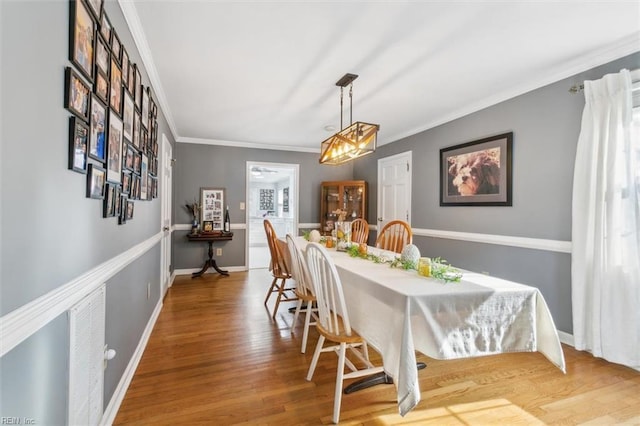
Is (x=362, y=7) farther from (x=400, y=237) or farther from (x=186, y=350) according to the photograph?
(x=186, y=350)

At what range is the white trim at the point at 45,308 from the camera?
76 cm

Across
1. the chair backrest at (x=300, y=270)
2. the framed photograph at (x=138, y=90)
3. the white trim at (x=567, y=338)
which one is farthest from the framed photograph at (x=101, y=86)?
Answer: the white trim at (x=567, y=338)

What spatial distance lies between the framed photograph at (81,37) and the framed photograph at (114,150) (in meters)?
0.29

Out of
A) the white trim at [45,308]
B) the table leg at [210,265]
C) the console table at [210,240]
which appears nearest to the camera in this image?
the white trim at [45,308]

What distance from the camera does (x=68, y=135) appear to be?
1.09 metres

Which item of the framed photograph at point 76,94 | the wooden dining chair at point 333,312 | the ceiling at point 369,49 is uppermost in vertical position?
the ceiling at point 369,49

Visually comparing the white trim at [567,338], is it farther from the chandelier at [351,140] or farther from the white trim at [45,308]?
the white trim at [45,308]

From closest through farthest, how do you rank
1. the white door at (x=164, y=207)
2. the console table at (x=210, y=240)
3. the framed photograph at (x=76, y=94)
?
the framed photograph at (x=76, y=94)
the white door at (x=164, y=207)
the console table at (x=210, y=240)

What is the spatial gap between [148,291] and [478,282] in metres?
2.64

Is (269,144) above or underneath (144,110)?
above

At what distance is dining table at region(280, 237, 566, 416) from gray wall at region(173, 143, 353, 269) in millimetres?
4311

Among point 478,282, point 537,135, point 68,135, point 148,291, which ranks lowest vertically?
point 148,291

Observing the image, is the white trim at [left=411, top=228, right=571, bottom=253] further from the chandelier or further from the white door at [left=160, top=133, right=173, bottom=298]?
the white door at [left=160, top=133, right=173, bottom=298]

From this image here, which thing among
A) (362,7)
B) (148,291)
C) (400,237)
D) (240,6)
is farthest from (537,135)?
(148,291)
